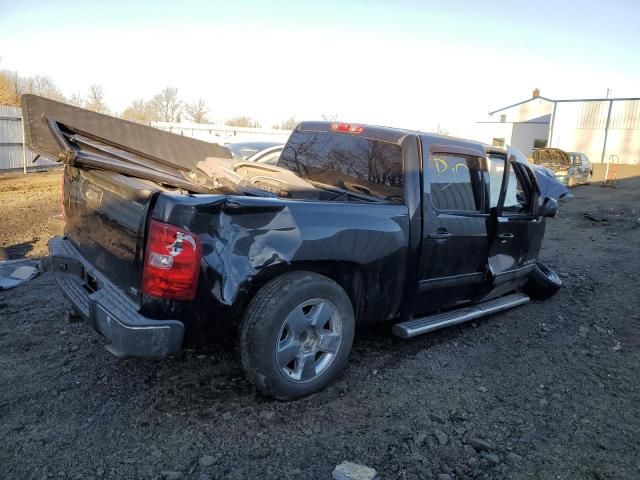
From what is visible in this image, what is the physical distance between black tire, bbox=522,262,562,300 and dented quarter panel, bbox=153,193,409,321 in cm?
255

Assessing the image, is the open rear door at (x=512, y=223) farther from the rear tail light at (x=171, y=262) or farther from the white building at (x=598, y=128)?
the white building at (x=598, y=128)

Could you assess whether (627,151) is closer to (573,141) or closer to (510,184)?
(573,141)

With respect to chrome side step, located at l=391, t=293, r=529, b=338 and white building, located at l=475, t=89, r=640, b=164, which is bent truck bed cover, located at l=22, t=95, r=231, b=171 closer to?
chrome side step, located at l=391, t=293, r=529, b=338

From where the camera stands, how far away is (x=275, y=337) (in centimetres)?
304

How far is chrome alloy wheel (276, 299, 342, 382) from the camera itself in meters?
3.14

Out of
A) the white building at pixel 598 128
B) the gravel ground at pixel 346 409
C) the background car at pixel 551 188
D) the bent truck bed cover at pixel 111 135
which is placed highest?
the white building at pixel 598 128

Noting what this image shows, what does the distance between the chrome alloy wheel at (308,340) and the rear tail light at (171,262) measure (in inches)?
26.2

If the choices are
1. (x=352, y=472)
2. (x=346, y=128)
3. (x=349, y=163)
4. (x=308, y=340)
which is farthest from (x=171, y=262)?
(x=346, y=128)

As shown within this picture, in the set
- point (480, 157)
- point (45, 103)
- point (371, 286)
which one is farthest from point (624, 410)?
point (45, 103)

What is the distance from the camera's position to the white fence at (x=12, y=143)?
1633 cm

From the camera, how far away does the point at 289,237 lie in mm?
3064

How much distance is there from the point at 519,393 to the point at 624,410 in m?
0.68

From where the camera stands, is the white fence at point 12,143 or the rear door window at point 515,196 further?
the white fence at point 12,143

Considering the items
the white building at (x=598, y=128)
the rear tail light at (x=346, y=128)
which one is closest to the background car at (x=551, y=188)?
the rear tail light at (x=346, y=128)
